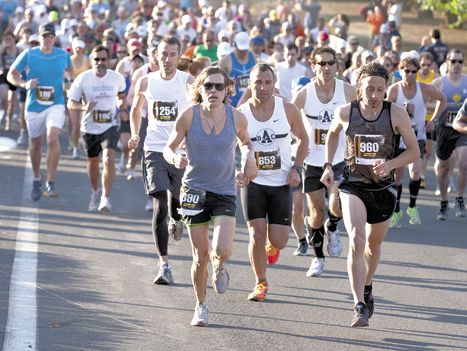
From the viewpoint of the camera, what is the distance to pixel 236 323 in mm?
9555

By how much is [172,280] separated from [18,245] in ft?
7.43

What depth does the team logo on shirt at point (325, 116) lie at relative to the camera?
39.1 ft

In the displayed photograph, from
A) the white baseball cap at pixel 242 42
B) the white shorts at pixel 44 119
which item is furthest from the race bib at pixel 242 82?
the white shorts at pixel 44 119

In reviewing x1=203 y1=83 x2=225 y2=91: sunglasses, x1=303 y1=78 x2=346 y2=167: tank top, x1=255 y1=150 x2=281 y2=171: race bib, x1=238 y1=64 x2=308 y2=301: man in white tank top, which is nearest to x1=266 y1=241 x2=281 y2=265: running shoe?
x1=238 y1=64 x2=308 y2=301: man in white tank top

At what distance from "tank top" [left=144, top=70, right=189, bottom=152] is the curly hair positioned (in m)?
1.96

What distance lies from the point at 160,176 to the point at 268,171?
1.18 metres

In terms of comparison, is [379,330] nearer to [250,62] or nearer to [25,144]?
[250,62]

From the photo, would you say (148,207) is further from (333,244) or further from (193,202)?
(193,202)

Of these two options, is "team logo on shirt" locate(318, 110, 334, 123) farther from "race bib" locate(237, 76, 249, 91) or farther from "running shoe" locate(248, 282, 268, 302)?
"race bib" locate(237, 76, 249, 91)

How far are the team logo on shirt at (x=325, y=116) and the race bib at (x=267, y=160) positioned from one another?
142 centimetres

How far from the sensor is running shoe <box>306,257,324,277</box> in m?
11.7

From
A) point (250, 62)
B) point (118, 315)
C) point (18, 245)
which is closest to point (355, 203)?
point (118, 315)

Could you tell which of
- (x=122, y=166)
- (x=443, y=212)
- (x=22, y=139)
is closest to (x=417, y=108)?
(x=443, y=212)

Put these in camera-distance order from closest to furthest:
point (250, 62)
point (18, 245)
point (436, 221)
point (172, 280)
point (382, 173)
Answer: point (382, 173) < point (172, 280) < point (18, 245) < point (436, 221) < point (250, 62)
